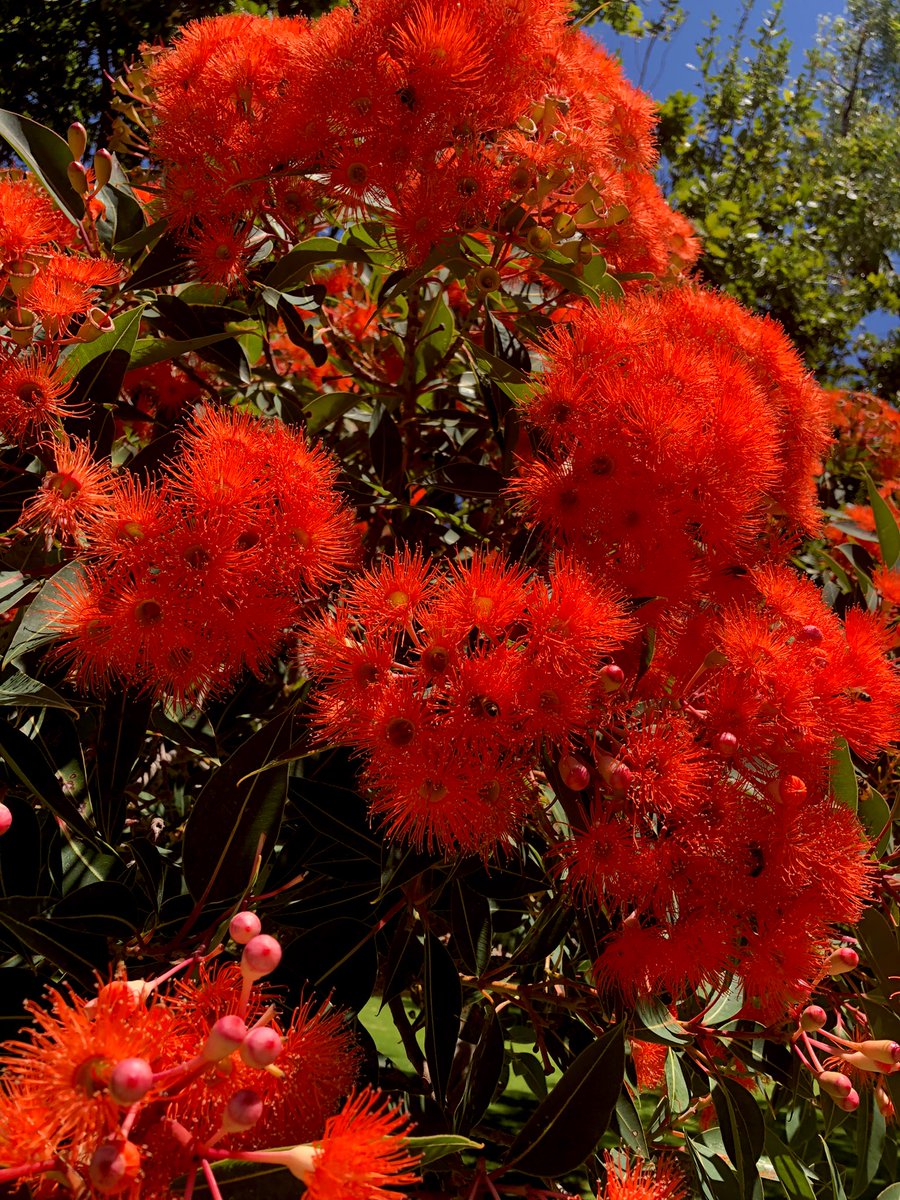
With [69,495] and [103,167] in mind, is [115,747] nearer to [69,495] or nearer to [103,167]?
[69,495]

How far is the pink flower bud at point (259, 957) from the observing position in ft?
1.88

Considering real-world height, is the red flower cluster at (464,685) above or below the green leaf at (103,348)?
below

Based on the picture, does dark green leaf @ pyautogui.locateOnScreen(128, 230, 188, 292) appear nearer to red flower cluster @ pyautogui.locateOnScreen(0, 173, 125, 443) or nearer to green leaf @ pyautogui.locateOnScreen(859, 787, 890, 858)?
red flower cluster @ pyautogui.locateOnScreen(0, 173, 125, 443)

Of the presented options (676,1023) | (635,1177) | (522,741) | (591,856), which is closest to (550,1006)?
(676,1023)

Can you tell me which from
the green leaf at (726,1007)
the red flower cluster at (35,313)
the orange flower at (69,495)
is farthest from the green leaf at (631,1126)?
the red flower cluster at (35,313)

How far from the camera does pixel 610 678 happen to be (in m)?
0.83

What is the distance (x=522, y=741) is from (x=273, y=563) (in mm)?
296

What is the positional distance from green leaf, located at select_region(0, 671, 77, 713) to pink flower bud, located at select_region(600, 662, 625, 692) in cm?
51

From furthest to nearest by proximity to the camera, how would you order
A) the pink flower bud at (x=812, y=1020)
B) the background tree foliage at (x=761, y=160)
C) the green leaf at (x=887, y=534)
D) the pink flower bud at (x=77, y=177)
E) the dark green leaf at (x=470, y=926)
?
the background tree foliage at (x=761, y=160), the green leaf at (x=887, y=534), the pink flower bud at (x=77, y=177), the dark green leaf at (x=470, y=926), the pink flower bud at (x=812, y=1020)

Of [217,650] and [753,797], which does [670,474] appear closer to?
[753,797]

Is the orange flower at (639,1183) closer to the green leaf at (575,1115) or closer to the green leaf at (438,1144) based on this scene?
the green leaf at (575,1115)

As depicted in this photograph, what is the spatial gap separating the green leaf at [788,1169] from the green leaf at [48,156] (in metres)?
1.44

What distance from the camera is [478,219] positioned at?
110 cm

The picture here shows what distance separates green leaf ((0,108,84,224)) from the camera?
1.13 metres
